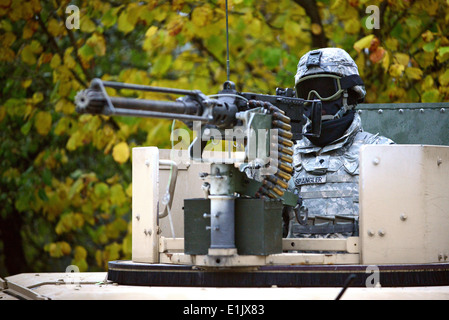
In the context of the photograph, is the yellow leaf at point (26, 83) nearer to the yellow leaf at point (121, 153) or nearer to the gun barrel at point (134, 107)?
the yellow leaf at point (121, 153)

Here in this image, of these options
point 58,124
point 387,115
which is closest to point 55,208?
point 58,124

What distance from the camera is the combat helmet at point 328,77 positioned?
7.08 metres

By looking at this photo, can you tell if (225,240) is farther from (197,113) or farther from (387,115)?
(387,115)

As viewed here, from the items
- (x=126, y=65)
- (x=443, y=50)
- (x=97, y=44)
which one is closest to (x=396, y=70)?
(x=443, y=50)

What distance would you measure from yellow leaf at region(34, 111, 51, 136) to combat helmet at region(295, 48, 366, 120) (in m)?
5.55

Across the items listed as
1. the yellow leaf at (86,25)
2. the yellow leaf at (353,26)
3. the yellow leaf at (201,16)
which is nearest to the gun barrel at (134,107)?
the yellow leaf at (201,16)

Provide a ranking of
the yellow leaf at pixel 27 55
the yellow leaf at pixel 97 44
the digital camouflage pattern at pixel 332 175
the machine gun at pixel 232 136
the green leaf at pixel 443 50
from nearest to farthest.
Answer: the machine gun at pixel 232 136
the digital camouflage pattern at pixel 332 175
the green leaf at pixel 443 50
the yellow leaf at pixel 97 44
the yellow leaf at pixel 27 55

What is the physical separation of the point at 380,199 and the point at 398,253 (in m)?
0.34

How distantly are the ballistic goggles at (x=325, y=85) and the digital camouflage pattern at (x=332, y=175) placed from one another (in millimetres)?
250

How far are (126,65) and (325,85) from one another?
6.74 metres

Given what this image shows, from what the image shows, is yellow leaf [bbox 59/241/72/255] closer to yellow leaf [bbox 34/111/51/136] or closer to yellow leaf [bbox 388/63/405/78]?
yellow leaf [bbox 34/111/51/136]

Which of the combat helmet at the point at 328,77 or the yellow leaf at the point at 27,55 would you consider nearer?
the combat helmet at the point at 328,77

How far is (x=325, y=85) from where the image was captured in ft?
23.4

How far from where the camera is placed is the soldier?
6902 mm
